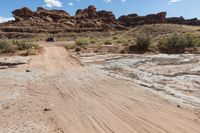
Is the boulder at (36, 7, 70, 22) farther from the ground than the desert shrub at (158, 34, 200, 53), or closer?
farther from the ground

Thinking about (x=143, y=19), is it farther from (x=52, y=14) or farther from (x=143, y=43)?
(x=143, y=43)

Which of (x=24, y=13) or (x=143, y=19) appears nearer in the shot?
(x=24, y=13)

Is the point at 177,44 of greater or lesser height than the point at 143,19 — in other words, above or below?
below

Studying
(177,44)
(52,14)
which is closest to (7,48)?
(177,44)

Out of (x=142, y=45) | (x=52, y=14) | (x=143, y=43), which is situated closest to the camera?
(x=143, y=43)

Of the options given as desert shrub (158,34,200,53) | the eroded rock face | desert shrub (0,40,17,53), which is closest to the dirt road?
desert shrub (158,34,200,53)

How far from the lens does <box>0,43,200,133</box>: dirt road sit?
6.30m

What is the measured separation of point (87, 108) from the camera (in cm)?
781

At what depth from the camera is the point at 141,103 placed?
8148 mm

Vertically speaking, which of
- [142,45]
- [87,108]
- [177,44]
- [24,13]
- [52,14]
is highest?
[24,13]

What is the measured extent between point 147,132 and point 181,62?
34.7 ft

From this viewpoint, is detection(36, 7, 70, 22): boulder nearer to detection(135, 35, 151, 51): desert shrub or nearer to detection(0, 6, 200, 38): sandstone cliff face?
detection(0, 6, 200, 38): sandstone cliff face

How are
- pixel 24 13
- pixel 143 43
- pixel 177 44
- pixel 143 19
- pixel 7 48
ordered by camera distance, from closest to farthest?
pixel 177 44
pixel 143 43
pixel 7 48
pixel 24 13
pixel 143 19

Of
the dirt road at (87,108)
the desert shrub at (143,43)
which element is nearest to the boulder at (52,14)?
the desert shrub at (143,43)
